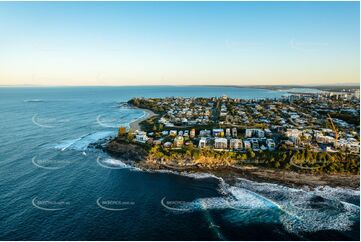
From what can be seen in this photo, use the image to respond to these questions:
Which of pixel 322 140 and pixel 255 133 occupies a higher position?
pixel 255 133

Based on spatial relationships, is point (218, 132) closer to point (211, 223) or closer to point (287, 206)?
point (287, 206)

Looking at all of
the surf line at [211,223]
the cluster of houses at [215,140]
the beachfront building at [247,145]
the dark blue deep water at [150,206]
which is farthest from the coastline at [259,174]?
the surf line at [211,223]

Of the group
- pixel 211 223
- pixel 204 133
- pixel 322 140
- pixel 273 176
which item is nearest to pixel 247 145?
pixel 273 176

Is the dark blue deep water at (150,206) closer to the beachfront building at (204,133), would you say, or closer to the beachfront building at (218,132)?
the beachfront building at (218,132)

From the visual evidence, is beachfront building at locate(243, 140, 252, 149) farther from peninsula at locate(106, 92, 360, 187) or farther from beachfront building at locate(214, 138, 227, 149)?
beachfront building at locate(214, 138, 227, 149)

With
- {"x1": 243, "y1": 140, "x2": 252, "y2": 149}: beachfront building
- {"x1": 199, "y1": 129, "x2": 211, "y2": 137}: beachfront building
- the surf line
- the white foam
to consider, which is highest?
{"x1": 199, "y1": 129, "x2": 211, "y2": 137}: beachfront building

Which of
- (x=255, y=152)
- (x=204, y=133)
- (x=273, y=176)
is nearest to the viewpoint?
(x=273, y=176)

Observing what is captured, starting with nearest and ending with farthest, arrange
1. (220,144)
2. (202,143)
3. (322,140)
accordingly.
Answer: (220,144)
(202,143)
(322,140)

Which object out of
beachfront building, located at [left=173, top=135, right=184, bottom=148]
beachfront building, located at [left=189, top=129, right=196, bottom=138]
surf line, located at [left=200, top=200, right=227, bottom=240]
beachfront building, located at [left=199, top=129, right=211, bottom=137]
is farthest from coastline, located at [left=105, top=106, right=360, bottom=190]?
beachfront building, located at [left=199, top=129, right=211, bottom=137]

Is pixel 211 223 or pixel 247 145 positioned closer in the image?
pixel 211 223

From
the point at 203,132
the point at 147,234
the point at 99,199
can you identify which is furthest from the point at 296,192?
the point at 203,132

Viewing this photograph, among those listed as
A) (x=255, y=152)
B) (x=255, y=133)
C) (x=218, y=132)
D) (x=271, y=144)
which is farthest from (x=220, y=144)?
(x=255, y=133)

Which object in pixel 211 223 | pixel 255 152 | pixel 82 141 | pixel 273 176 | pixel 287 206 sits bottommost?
pixel 211 223

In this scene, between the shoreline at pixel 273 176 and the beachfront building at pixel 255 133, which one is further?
the beachfront building at pixel 255 133
